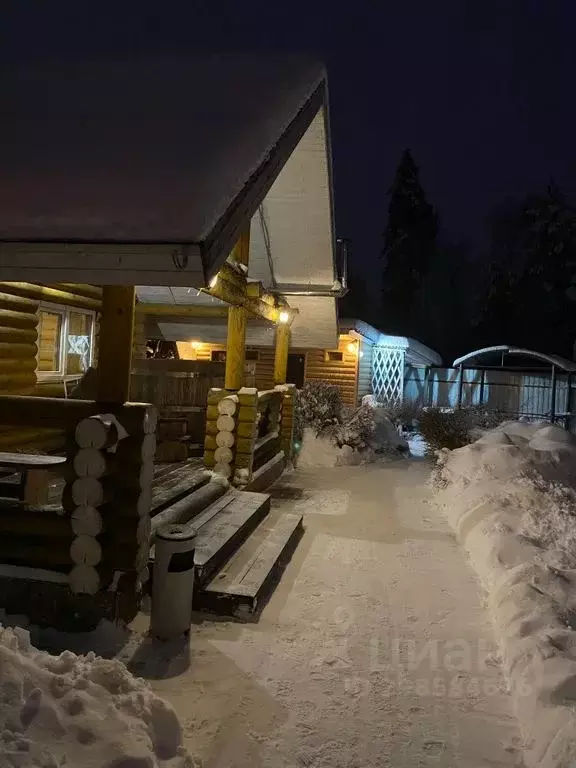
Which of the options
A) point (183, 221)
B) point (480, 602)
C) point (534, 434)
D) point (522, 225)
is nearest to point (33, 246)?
point (183, 221)

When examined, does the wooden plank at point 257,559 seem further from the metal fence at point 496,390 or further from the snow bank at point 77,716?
the metal fence at point 496,390

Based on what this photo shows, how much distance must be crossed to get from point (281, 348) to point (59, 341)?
4864 mm

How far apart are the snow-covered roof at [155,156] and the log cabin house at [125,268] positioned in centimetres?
2

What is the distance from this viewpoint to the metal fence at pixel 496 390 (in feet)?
70.8

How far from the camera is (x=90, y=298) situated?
386 inches

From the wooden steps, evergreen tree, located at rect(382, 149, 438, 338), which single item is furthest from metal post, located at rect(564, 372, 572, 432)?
evergreen tree, located at rect(382, 149, 438, 338)

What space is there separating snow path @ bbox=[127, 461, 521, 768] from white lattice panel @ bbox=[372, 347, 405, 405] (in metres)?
15.7

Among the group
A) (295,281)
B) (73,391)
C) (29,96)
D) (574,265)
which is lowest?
(73,391)

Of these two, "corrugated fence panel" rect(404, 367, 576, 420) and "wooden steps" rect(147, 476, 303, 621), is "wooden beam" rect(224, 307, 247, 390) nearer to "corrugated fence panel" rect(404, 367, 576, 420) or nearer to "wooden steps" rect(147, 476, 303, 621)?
"wooden steps" rect(147, 476, 303, 621)

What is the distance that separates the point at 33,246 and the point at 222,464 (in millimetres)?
5159

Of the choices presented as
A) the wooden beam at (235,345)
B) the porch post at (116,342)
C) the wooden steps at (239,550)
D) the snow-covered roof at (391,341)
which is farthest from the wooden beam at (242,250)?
the snow-covered roof at (391,341)

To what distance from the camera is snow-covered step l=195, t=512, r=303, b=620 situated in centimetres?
515

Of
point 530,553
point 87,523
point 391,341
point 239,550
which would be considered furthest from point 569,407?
point 87,523

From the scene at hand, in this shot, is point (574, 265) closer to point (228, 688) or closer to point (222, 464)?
point (222, 464)
